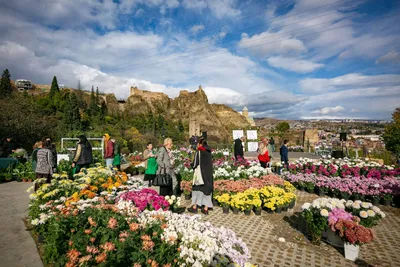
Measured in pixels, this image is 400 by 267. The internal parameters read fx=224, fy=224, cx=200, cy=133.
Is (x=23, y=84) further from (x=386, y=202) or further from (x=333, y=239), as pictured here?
(x=386, y=202)

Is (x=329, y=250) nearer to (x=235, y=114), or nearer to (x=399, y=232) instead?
(x=399, y=232)

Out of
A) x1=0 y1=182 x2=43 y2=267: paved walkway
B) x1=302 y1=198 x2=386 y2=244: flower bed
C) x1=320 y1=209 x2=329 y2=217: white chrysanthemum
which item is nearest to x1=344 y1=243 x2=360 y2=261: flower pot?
x1=302 y1=198 x2=386 y2=244: flower bed

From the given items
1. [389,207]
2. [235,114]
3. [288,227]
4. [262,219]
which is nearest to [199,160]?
[262,219]

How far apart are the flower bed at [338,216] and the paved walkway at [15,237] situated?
4.51 meters

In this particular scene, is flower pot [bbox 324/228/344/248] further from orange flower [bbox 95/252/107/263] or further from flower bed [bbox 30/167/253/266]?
orange flower [bbox 95/252/107/263]

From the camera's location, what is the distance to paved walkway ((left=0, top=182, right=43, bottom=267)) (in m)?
3.24

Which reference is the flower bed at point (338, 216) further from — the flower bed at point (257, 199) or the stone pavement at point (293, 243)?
the flower bed at point (257, 199)

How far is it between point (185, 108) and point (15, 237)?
97.9 m

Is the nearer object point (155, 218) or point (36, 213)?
point (155, 218)

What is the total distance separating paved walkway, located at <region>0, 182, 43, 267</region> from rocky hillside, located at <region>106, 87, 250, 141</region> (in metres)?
78.1

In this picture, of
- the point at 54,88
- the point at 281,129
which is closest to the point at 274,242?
the point at 281,129

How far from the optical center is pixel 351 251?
3725 mm

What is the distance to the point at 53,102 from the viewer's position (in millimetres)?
52719

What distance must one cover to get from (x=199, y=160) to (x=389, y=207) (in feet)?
19.3
